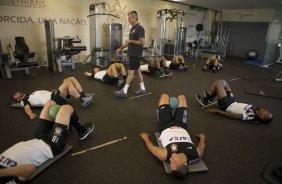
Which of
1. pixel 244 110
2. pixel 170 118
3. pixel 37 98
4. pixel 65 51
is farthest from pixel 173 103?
pixel 65 51

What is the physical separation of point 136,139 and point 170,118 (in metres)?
0.45

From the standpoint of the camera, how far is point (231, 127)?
2.67 meters

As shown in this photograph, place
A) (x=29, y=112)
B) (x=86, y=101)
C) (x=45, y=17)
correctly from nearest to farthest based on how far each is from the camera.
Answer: (x=29, y=112)
(x=86, y=101)
(x=45, y=17)

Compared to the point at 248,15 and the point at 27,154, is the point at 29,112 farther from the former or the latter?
the point at 248,15

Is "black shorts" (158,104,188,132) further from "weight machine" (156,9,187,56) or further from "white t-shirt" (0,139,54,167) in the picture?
"weight machine" (156,9,187,56)

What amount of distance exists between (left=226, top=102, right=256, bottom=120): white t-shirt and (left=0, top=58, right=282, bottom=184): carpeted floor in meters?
0.13

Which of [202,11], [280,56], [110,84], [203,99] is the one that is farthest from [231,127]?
[202,11]

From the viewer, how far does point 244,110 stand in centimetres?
277

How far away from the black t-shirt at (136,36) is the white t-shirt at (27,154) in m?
2.14

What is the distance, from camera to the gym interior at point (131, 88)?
1828mm

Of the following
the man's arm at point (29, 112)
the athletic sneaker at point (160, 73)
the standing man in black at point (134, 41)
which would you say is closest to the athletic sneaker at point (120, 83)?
the standing man in black at point (134, 41)

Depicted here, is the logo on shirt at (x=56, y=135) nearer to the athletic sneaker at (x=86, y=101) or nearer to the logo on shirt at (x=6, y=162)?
the logo on shirt at (x=6, y=162)

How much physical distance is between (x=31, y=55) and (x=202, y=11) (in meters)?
8.19

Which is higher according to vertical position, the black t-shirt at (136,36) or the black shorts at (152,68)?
the black t-shirt at (136,36)
